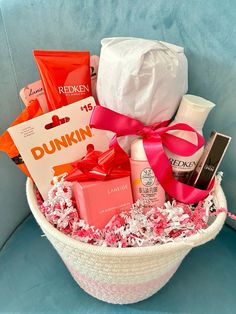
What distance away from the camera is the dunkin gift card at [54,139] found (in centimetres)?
46

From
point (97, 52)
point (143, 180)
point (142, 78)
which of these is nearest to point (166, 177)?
point (143, 180)

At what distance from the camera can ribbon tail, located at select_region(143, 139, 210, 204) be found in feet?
1.41

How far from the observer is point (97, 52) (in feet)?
1.86

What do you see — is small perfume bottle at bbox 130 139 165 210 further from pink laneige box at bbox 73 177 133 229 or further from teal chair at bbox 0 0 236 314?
teal chair at bbox 0 0 236 314

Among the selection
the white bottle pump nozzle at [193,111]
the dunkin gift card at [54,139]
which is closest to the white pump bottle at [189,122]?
the white bottle pump nozzle at [193,111]

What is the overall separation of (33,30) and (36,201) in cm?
30

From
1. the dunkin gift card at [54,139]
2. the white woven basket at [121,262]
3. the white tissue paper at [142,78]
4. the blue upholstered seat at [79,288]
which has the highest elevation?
the white tissue paper at [142,78]

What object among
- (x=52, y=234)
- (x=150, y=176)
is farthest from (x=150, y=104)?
(x=52, y=234)

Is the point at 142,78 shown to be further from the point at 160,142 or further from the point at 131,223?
the point at 131,223

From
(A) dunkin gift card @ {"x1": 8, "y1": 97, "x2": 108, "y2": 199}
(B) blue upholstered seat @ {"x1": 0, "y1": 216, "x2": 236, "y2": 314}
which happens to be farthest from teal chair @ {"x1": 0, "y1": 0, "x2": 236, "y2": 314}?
(A) dunkin gift card @ {"x1": 8, "y1": 97, "x2": 108, "y2": 199}

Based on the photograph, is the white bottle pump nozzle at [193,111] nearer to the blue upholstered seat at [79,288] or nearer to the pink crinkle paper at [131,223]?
the pink crinkle paper at [131,223]

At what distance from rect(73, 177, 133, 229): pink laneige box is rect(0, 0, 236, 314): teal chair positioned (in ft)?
0.54

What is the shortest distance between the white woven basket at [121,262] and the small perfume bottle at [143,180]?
8 centimetres

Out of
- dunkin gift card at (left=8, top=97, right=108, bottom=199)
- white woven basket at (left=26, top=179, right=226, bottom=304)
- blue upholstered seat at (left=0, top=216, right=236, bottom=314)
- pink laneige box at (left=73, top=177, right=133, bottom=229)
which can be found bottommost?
blue upholstered seat at (left=0, top=216, right=236, bottom=314)
